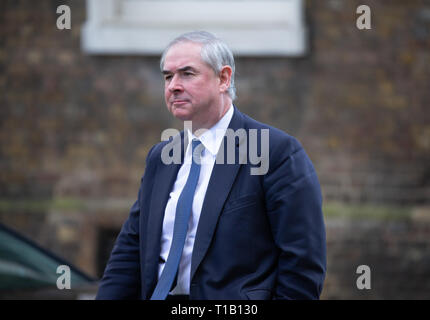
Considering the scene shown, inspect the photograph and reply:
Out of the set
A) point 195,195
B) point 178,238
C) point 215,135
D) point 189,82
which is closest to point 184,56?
point 189,82

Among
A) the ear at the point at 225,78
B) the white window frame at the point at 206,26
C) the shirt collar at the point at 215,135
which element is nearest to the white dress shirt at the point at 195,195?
the shirt collar at the point at 215,135

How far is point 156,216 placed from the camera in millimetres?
2459

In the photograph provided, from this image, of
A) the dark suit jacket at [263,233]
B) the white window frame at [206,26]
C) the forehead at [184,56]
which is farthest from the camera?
the white window frame at [206,26]

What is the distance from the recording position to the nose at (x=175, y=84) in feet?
7.88

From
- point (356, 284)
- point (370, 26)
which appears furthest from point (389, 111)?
point (356, 284)

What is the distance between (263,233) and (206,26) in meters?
4.79

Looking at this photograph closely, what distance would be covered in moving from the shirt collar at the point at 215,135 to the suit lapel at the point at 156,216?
14 cm

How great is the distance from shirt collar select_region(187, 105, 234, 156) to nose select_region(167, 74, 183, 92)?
0.71ft

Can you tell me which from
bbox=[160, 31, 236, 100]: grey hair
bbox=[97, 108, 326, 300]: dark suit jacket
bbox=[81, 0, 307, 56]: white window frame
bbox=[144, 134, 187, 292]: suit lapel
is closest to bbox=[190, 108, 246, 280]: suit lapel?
bbox=[97, 108, 326, 300]: dark suit jacket

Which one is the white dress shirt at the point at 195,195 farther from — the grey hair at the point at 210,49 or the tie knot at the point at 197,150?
the grey hair at the point at 210,49

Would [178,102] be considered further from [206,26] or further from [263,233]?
[206,26]

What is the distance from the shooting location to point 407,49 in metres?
6.80
